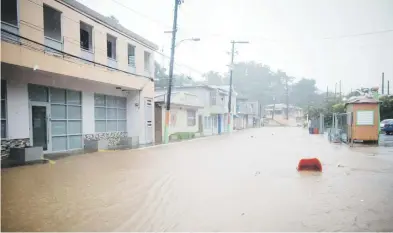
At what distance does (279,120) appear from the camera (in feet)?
281

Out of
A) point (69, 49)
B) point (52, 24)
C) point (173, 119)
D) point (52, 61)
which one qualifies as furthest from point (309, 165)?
point (173, 119)

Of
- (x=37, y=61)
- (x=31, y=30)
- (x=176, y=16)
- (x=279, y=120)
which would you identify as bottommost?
(x=279, y=120)

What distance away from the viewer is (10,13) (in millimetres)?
11711

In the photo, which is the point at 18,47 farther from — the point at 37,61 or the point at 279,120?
the point at 279,120

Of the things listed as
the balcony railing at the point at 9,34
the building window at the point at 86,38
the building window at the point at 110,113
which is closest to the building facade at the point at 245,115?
the building window at the point at 110,113

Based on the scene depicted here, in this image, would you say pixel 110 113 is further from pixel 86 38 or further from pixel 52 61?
pixel 52 61

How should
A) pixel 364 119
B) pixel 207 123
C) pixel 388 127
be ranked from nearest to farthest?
pixel 364 119, pixel 388 127, pixel 207 123

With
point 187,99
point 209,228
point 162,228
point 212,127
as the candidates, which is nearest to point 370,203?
point 209,228

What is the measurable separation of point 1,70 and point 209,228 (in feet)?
33.6

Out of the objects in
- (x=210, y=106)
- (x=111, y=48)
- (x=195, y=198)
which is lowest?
(x=195, y=198)

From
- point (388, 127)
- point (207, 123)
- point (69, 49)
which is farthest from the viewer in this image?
point (207, 123)

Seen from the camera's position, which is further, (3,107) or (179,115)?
(179,115)

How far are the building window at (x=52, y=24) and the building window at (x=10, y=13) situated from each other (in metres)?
1.89

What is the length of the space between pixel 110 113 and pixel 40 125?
534 cm
